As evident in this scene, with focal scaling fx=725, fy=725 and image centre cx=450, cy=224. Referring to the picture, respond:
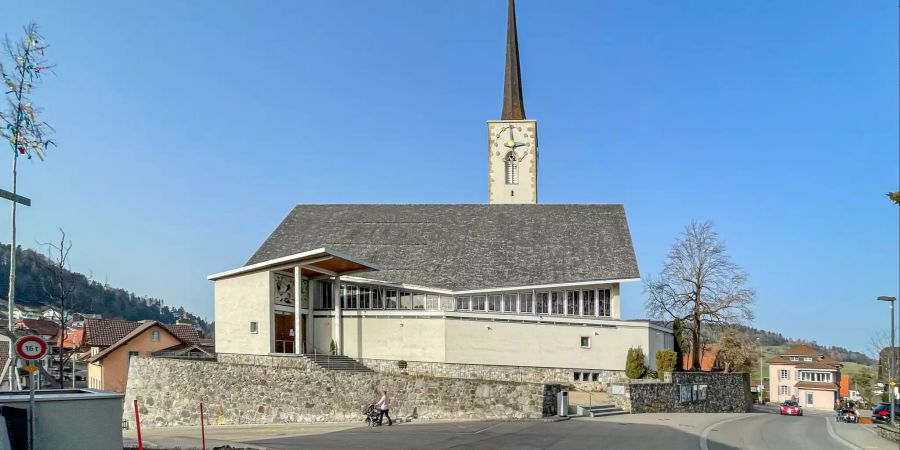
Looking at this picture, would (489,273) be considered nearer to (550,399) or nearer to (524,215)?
(524,215)

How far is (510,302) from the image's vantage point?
110ft

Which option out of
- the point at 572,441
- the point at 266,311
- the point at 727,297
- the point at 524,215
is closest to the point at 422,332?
the point at 266,311

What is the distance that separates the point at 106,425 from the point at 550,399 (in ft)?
52.9

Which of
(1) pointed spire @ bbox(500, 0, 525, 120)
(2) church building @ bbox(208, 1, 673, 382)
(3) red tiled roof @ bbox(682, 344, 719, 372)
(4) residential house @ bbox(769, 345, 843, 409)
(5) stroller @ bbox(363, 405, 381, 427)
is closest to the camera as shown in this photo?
(5) stroller @ bbox(363, 405, 381, 427)

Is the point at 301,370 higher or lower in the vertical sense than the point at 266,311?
lower

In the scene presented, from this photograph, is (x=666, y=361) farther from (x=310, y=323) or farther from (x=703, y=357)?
(x=703, y=357)

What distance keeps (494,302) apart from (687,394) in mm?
9389

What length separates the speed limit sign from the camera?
36.3 feet

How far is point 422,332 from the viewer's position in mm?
32219

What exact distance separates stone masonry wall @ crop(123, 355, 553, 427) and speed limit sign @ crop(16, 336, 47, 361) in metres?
16.2

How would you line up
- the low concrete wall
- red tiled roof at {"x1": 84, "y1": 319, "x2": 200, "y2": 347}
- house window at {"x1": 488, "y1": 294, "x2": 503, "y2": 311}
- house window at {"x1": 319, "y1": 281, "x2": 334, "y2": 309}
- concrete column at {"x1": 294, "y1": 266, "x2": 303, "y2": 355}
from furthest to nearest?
red tiled roof at {"x1": 84, "y1": 319, "x2": 200, "y2": 347} < house window at {"x1": 319, "y1": 281, "x2": 334, "y2": 309} < house window at {"x1": 488, "y1": 294, "x2": 503, "y2": 311} < concrete column at {"x1": 294, "y1": 266, "x2": 303, "y2": 355} < the low concrete wall

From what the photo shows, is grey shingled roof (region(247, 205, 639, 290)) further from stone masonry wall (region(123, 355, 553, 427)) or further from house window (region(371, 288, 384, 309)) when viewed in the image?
stone masonry wall (region(123, 355, 553, 427))

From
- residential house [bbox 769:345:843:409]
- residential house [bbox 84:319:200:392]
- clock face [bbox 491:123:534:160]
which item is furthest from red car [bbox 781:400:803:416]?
residential house [bbox 769:345:843:409]

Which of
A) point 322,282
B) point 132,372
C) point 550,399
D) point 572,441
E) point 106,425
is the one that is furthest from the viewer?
point 322,282
